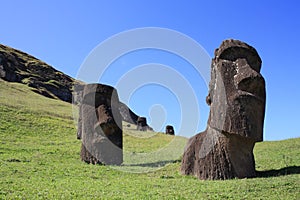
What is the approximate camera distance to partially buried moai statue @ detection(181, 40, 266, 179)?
1239cm

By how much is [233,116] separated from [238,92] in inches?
36.1

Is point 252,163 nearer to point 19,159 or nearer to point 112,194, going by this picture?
point 112,194

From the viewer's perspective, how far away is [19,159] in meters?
17.5

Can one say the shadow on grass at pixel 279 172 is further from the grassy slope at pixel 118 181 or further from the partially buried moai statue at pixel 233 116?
the partially buried moai statue at pixel 233 116

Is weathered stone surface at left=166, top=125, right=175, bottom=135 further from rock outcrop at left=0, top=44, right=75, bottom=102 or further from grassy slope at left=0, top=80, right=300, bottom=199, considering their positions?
rock outcrop at left=0, top=44, right=75, bottom=102

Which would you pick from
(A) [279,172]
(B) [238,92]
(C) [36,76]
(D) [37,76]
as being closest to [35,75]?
(D) [37,76]

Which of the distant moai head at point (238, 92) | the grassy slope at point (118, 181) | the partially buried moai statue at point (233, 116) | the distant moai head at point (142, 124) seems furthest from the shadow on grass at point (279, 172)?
the distant moai head at point (142, 124)

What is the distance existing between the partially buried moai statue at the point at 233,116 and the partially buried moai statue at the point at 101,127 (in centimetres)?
636

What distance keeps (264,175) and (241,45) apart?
5049 mm

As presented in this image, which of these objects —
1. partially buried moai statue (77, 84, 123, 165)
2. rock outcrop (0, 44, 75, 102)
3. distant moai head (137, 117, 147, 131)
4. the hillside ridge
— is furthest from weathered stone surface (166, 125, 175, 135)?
rock outcrop (0, 44, 75, 102)

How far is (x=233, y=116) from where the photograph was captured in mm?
12461

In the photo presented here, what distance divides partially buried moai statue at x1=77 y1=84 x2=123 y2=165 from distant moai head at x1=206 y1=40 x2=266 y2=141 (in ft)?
22.9

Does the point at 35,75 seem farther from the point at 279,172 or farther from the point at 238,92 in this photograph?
the point at 279,172

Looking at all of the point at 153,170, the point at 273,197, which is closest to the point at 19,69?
the point at 153,170
